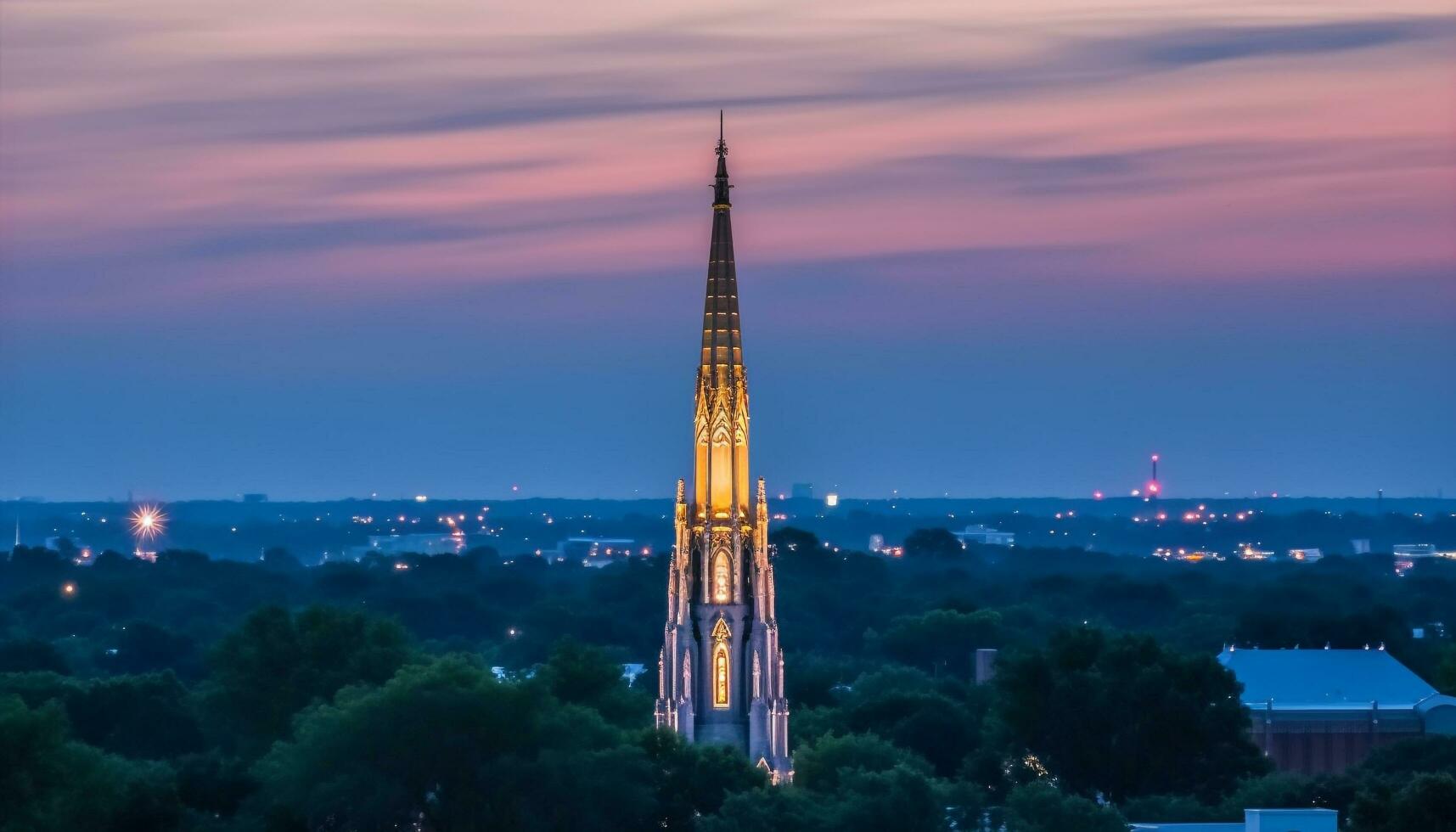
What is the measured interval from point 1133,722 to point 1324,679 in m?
23.0

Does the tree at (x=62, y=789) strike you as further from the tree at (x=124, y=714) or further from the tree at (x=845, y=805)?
the tree at (x=124, y=714)

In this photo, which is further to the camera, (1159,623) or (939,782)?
(1159,623)

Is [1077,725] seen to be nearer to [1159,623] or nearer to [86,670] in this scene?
[86,670]

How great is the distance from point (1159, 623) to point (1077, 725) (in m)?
95.1

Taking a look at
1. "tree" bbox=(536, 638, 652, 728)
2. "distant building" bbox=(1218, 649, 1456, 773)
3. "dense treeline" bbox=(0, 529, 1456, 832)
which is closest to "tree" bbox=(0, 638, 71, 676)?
"dense treeline" bbox=(0, 529, 1456, 832)

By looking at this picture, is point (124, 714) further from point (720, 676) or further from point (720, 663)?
point (720, 663)

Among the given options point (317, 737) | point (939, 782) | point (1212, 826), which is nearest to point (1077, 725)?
point (939, 782)

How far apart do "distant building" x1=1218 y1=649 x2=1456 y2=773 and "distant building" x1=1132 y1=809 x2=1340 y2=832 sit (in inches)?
1383

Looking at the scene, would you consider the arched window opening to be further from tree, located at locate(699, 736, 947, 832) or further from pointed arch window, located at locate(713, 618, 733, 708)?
tree, located at locate(699, 736, 947, 832)

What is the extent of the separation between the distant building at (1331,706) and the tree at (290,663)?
1082 inches

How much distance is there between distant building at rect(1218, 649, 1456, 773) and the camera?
10719 centimetres

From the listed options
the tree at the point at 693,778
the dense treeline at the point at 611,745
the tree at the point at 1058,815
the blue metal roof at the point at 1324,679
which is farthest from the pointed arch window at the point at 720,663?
the blue metal roof at the point at 1324,679

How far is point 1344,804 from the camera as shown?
75062 mm

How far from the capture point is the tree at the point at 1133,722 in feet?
287
